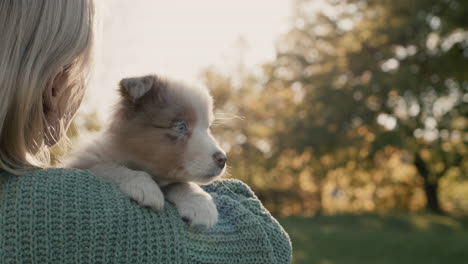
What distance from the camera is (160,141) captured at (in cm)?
282

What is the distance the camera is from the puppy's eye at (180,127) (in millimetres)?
2869

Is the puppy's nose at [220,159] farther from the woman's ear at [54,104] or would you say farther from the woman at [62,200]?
the woman's ear at [54,104]

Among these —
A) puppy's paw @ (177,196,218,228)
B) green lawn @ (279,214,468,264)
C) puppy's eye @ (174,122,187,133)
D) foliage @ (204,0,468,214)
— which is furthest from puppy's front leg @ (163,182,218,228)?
foliage @ (204,0,468,214)

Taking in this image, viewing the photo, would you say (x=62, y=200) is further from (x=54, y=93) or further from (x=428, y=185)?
(x=428, y=185)

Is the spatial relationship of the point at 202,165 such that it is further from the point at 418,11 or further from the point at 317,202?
the point at 317,202

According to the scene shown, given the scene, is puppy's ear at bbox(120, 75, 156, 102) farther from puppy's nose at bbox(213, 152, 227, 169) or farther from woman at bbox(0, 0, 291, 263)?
puppy's nose at bbox(213, 152, 227, 169)

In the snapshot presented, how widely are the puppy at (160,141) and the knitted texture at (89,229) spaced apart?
38 cm

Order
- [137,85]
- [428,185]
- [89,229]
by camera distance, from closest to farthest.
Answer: [89,229] < [137,85] < [428,185]

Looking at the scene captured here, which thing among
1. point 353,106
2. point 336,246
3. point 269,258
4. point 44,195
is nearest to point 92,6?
point 44,195

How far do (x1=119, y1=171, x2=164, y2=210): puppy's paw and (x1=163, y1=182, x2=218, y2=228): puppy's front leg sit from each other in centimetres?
13

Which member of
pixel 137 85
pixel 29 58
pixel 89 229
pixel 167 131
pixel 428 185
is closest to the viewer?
pixel 89 229

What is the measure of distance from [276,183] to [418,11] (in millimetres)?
10931

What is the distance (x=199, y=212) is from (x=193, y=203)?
12cm

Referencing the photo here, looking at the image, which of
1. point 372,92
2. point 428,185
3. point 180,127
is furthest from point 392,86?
point 180,127
